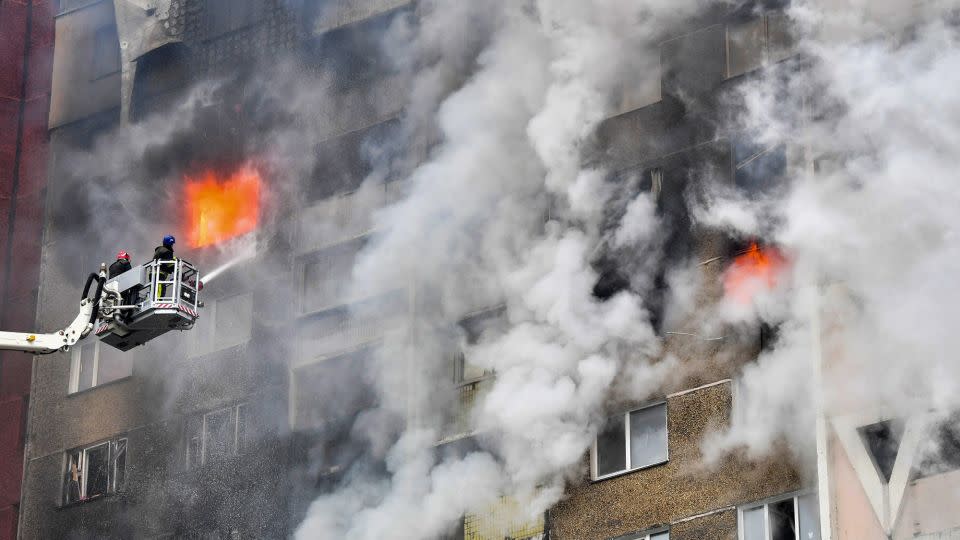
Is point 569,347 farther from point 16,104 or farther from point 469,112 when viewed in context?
point 16,104

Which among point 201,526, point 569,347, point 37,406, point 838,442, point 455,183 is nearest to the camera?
point 838,442

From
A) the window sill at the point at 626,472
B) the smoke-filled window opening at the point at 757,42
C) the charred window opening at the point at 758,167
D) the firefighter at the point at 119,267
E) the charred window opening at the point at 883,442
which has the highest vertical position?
the smoke-filled window opening at the point at 757,42

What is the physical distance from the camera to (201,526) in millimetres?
35781

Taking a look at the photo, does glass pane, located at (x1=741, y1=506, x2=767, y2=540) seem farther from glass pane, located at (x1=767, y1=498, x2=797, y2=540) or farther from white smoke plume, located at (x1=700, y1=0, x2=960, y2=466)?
white smoke plume, located at (x1=700, y1=0, x2=960, y2=466)

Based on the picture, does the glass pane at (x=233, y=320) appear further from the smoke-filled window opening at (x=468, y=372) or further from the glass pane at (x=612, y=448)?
the glass pane at (x=612, y=448)

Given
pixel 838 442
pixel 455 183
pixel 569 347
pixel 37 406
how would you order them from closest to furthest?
pixel 838 442, pixel 569 347, pixel 455 183, pixel 37 406

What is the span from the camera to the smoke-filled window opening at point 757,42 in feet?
97.3

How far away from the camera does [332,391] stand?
34344 millimetres

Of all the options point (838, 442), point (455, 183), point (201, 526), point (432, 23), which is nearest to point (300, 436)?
point (201, 526)

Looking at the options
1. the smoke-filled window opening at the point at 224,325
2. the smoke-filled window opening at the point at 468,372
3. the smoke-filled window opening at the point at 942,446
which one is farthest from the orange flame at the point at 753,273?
the smoke-filled window opening at the point at 224,325

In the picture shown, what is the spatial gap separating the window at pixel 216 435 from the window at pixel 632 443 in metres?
8.04

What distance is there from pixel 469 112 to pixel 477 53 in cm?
121

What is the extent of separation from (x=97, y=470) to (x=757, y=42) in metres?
15.8

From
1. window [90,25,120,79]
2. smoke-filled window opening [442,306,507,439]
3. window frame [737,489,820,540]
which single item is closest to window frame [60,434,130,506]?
window [90,25,120,79]
